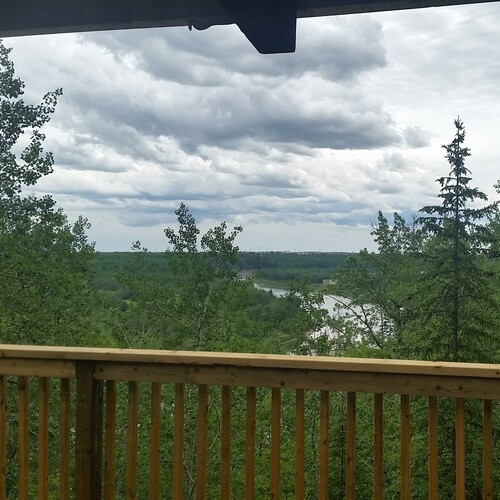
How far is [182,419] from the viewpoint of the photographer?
6.12ft

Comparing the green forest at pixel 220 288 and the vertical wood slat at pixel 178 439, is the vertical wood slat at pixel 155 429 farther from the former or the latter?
the green forest at pixel 220 288

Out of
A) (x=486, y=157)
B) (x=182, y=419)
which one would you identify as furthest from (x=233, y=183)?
(x=182, y=419)

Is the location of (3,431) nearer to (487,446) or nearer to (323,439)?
(323,439)

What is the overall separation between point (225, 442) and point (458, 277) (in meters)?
9.42

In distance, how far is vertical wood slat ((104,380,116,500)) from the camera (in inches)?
75.4

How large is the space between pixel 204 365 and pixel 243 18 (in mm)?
1056

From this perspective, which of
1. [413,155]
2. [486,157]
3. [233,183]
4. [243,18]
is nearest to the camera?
[243,18]

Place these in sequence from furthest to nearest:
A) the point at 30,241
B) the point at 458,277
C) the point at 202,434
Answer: the point at 30,241
the point at 458,277
the point at 202,434

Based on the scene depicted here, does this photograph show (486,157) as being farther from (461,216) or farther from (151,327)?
(151,327)

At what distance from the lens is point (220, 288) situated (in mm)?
13758

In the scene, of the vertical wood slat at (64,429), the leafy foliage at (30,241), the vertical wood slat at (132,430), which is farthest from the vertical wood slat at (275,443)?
the leafy foliage at (30,241)

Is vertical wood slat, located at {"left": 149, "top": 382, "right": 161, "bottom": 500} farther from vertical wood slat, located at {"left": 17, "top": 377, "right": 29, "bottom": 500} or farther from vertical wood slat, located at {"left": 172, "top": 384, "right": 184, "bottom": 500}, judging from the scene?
vertical wood slat, located at {"left": 17, "top": 377, "right": 29, "bottom": 500}

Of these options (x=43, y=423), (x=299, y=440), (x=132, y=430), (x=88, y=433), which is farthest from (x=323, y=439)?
(x=43, y=423)

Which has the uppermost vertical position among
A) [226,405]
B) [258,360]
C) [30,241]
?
[30,241]
